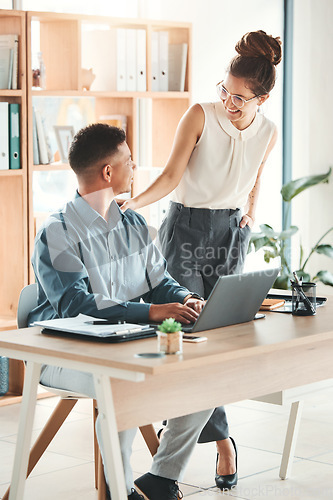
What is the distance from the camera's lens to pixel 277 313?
98.6 inches

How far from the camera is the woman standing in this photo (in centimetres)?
293

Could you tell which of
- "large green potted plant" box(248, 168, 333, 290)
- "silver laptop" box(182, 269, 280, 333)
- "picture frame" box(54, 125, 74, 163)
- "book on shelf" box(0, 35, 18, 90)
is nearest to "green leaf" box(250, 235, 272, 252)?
"large green potted plant" box(248, 168, 333, 290)

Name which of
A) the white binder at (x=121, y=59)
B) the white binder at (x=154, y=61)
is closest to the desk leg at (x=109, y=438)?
the white binder at (x=121, y=59)

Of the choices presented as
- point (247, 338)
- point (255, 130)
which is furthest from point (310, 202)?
point (247, 338)

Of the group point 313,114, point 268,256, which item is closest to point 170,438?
point 268,256

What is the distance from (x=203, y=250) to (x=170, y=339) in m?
1.14

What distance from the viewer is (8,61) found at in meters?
4.13

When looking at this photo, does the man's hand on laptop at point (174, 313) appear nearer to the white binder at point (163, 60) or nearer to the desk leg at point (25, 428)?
the desk leg at point (25, 428)

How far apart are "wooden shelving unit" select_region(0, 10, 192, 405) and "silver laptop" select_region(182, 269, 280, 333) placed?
83.7 inches

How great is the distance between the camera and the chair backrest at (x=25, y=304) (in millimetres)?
2582

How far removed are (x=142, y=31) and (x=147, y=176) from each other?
80cm

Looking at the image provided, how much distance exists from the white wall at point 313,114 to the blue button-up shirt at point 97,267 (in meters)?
3.16

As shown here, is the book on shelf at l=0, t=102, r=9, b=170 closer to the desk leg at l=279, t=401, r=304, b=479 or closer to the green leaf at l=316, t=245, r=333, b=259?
the desk leg at l=279, t=401, r=304, b=479

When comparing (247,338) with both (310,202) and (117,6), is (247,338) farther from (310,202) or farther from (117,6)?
(310,202)
